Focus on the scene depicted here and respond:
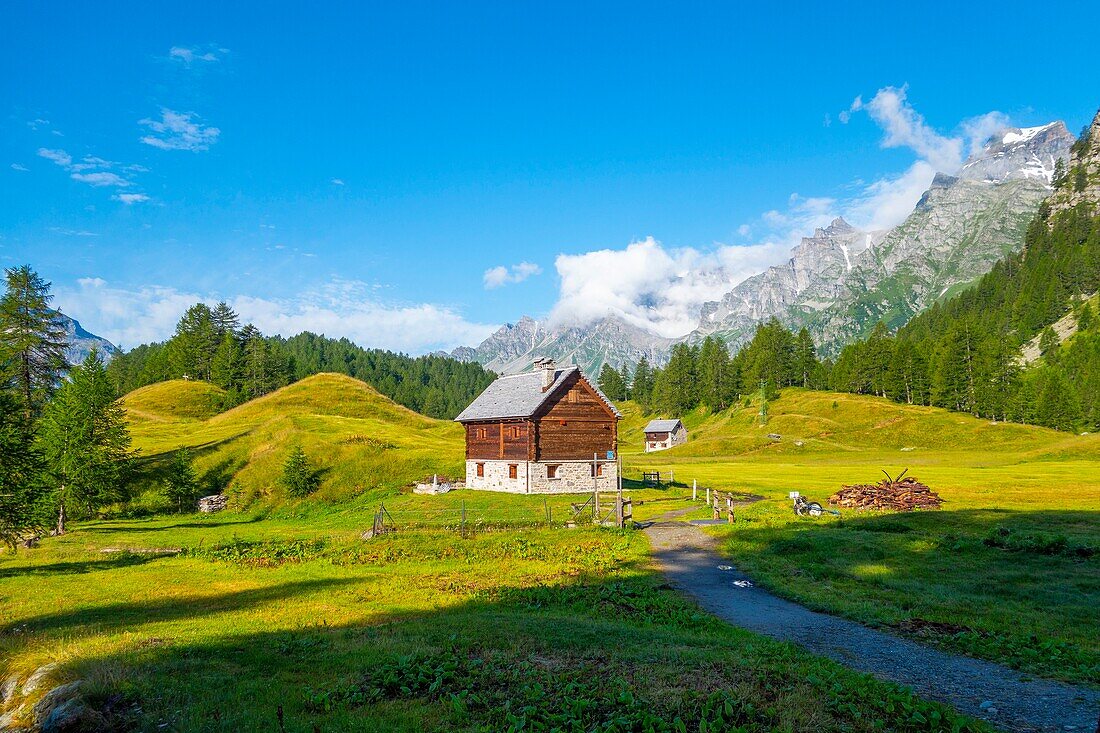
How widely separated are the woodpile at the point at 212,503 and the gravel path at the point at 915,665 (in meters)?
53.3

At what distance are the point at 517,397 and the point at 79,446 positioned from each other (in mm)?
39469

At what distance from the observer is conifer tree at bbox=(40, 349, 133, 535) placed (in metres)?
46.4

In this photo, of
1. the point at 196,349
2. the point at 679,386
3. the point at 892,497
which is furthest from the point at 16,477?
the point at 679,386

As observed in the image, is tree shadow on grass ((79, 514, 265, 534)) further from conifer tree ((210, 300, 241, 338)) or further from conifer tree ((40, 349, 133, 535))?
conifer tree ((210, 300, 241, 338))

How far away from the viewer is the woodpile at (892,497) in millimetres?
44312

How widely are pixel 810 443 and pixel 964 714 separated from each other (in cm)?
11970

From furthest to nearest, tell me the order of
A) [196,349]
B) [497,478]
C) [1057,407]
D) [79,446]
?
[196,349] → [1057,407] → [497,478] → [79,446]

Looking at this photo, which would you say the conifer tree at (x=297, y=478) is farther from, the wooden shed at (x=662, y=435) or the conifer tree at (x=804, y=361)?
the conifer tree at (x=804, y=361)

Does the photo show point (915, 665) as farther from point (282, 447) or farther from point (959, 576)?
point (282, 447)

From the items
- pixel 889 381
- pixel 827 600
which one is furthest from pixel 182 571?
pixel 889 381

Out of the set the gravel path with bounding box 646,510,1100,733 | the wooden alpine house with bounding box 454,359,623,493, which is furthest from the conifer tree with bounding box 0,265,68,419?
the gravel path with bounding box 646,510,1100,733

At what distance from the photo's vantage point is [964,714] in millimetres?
11016

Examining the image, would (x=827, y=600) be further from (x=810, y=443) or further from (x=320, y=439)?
(x=810, y=443)

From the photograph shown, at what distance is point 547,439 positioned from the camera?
203 feet
